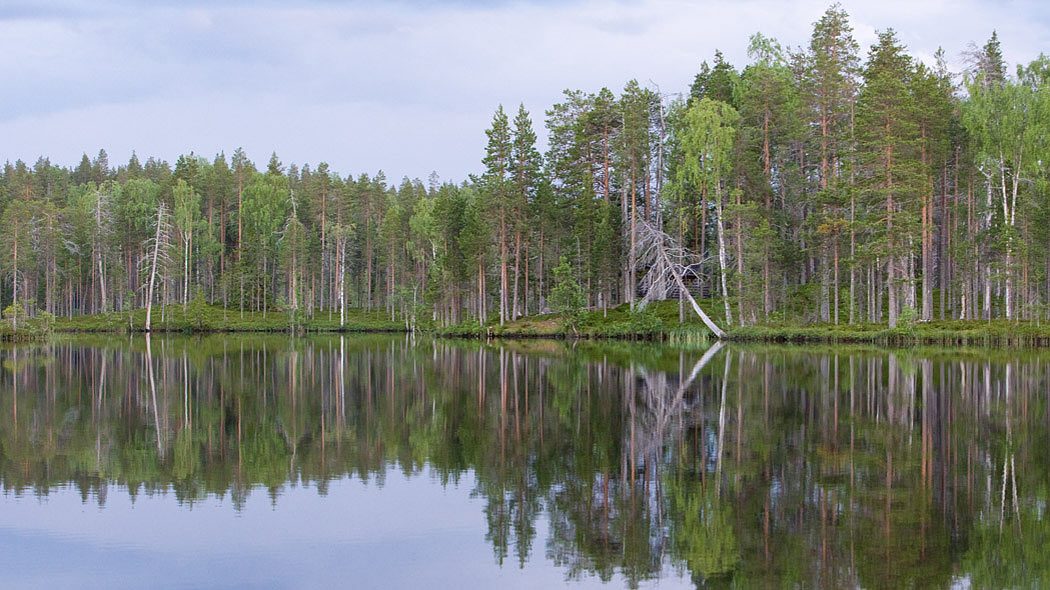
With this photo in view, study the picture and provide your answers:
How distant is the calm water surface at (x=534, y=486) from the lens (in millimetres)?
9516

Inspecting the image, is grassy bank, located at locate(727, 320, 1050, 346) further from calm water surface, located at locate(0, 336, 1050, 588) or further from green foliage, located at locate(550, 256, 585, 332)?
calm water surface, located at locate(0, 336, 1050, 588)

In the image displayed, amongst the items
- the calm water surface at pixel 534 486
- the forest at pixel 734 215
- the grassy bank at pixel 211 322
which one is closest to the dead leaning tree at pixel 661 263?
the forest at pixel 734 215

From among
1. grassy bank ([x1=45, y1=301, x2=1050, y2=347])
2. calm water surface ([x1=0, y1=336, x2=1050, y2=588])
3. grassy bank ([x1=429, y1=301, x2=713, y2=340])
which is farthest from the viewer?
grassy bank ([x1=429, y1=301, x2=713, y2=340])

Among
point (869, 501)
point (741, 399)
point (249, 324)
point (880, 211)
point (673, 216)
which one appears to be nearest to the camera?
point (869, 501)

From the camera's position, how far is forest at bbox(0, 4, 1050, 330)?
5097 cm

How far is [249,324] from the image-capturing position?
8494 centimetres

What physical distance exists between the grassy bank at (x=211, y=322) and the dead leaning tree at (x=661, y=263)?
31.3 metres

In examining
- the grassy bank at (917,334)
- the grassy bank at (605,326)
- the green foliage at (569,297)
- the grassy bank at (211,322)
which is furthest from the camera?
the grassy bank at (211,322)

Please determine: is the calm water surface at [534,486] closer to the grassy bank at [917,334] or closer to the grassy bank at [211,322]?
the grassy bank at [917,334]

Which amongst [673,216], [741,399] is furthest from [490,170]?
[741,399]

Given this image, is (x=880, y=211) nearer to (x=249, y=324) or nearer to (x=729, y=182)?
(x=729, y=182)

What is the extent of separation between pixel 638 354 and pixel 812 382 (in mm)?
16361

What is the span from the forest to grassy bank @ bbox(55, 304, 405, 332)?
1.92m

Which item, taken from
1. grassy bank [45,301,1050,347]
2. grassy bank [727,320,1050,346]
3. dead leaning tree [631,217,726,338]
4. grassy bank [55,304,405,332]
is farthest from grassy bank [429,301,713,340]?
grassy bank [55,304,405,332]
